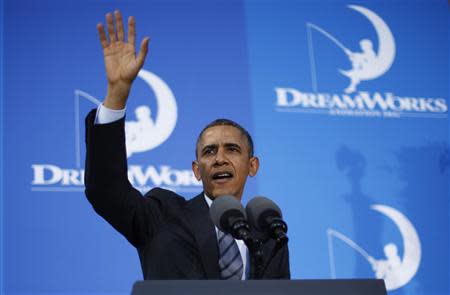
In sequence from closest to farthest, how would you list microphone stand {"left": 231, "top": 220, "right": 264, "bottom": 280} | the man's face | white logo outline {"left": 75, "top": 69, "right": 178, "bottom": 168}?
microphone stand {"left": 231, "top": 220, "right": 264, "bottom": 280}, the man's face, white logo outline {"left": 75, "top": 69, "right": 178, "bottom": 168}

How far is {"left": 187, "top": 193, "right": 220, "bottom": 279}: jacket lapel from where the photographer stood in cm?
169

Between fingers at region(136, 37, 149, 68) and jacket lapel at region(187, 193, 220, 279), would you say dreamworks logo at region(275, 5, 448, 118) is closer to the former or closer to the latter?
jacket lapel at region(187, 193, 220, 279)

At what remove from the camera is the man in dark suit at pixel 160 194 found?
A: 5.13 feet

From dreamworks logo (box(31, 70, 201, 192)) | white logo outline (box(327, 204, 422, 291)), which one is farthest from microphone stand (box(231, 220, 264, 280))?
white logo outline (box(327, 204, 422, 291))

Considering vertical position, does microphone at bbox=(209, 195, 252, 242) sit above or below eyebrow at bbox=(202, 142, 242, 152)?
below

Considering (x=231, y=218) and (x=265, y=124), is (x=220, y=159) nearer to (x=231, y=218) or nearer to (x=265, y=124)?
(x=231, y=218)

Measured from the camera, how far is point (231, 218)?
1302mm

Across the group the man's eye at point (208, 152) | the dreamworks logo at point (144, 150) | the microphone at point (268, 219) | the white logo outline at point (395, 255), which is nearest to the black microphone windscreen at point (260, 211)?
the microphone at point (268, 219)

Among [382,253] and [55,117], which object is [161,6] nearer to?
[55,117]

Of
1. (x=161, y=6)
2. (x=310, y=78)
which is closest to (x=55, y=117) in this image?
(x=161, y=6)

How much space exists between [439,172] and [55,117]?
1990 mm

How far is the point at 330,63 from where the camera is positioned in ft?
11.2

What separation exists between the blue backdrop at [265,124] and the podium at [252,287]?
1939 mm

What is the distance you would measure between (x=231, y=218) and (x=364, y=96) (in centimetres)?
228
